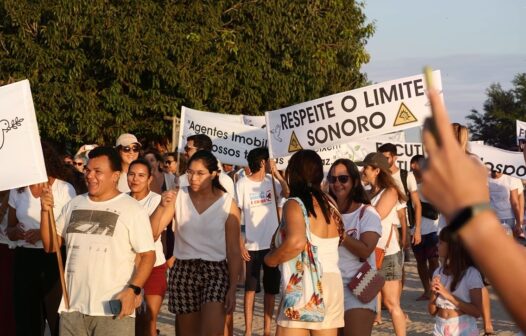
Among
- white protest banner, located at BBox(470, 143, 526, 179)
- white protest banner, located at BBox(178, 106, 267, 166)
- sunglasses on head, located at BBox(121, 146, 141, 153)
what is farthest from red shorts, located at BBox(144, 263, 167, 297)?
white protest banner, located at BBox(470, 143, 526, 179)

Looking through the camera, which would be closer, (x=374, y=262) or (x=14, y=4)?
(x=374, y=262)

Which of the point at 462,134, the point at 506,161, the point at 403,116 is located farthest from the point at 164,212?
the point at 506,161

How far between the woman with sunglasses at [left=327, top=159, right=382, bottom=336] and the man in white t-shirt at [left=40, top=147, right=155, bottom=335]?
1.48 m

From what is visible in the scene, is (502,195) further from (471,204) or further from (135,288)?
(471,204)

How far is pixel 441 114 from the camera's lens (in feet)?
6.10

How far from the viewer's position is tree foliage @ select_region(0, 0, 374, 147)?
27.0 metres

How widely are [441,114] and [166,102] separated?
26747 mm

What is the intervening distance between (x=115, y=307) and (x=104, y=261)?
0.28m

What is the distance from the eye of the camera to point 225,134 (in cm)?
1541

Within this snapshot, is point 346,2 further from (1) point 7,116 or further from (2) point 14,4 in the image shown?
(1) point 7,116

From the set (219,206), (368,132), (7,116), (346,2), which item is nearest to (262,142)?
(368,132)

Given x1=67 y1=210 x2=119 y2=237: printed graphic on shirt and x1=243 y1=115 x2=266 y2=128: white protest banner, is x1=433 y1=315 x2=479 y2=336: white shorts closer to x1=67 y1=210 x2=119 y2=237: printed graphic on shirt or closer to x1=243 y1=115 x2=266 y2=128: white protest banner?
x1=67 y1=210 x2=119 y2=237: printed graphic on shirt

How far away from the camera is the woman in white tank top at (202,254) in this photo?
8242 mm

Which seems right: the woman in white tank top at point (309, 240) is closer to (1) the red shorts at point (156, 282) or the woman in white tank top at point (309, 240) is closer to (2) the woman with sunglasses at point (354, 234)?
(2) the woman with sunglasses at point (354, 234)
